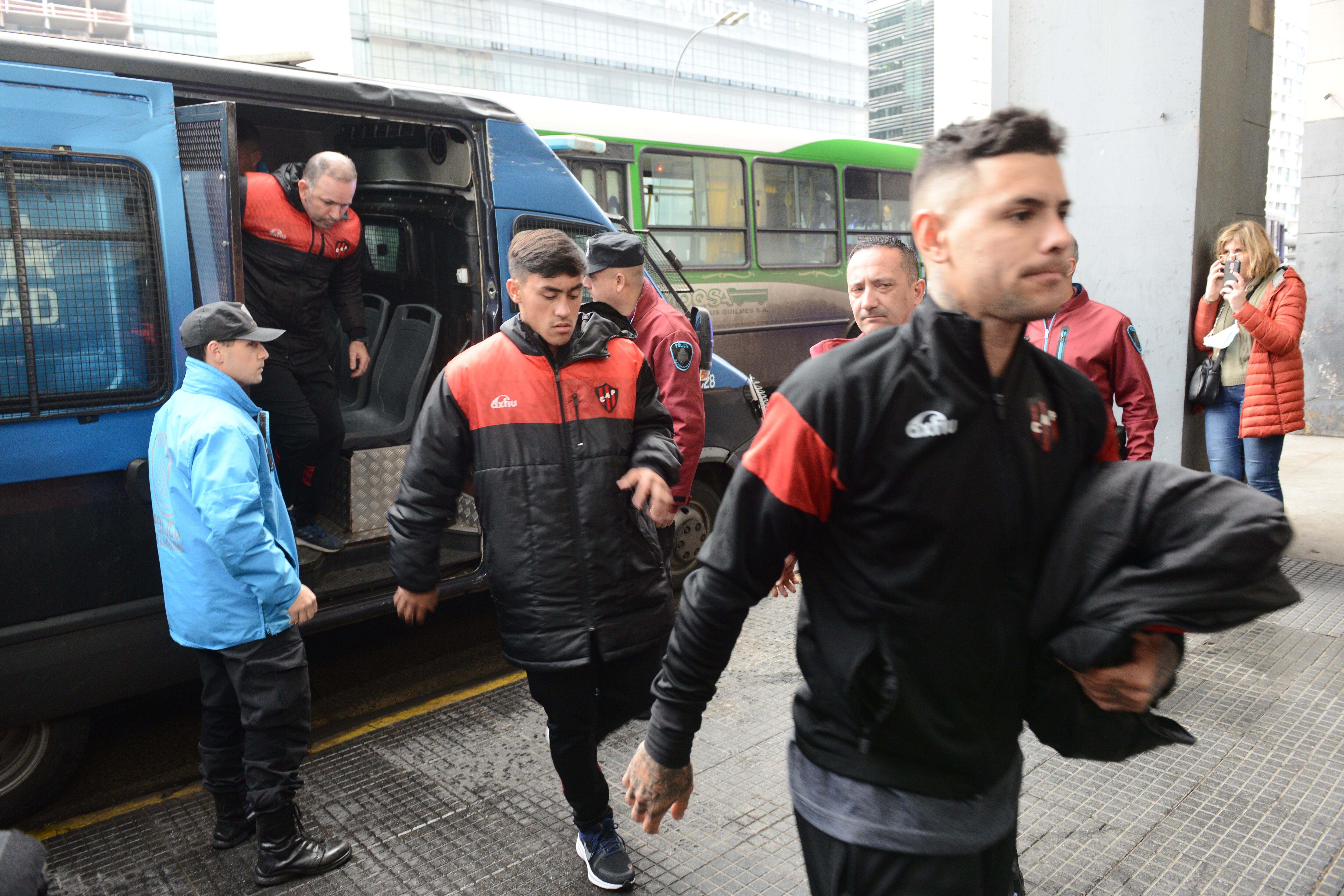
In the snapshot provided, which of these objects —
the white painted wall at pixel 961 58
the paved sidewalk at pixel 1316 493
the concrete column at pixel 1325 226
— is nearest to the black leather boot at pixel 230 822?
the paved sidewalk at pixel 1316 493

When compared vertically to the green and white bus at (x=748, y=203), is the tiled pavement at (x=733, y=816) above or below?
below

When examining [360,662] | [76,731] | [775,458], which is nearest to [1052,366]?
[775,458]

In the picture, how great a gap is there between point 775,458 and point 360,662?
418 cm

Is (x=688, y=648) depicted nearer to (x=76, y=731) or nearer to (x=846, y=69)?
(x=76, y=731)

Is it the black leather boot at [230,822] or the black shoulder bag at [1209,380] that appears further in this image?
the black shoulder bag at [1209,380]

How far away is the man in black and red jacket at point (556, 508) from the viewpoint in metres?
2.84

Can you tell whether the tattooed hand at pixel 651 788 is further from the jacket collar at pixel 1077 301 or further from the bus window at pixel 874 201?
the bus window at pixel 874 201

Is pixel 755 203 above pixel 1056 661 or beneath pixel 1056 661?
above

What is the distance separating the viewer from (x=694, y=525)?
5.80 m

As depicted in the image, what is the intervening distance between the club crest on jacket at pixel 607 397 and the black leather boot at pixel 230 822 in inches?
72.3

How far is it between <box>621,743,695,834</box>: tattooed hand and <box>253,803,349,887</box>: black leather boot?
1820 millimetres

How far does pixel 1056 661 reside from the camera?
5.11 feet

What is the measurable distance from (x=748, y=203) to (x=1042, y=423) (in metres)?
9.12

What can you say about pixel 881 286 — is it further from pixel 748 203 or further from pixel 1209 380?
pixel 748 203
